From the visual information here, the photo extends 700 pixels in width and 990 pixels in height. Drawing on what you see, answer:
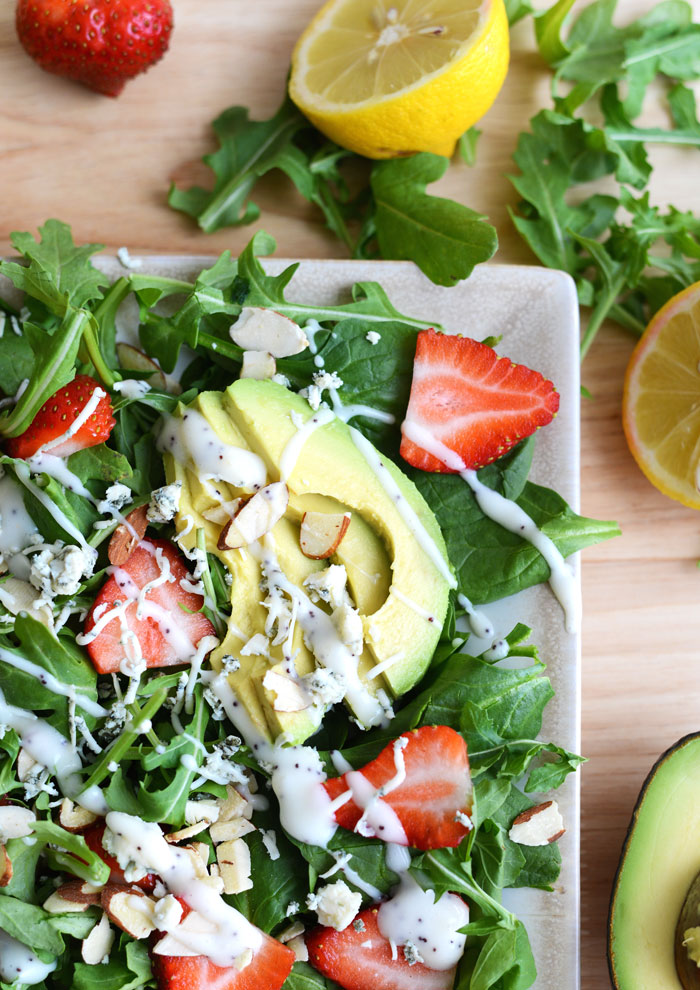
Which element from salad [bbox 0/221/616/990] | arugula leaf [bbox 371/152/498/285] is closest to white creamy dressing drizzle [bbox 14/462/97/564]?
salad [bbox 0/221/616/990]

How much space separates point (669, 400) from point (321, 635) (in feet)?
2.68

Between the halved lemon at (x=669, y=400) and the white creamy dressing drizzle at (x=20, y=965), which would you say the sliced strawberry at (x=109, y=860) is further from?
the halved lemon at (x=669, y=400)

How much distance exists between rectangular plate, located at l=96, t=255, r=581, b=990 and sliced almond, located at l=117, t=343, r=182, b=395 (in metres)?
0.14

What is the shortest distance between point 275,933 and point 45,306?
1069 millimetres

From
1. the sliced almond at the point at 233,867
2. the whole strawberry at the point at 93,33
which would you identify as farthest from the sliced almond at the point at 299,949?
the whole strawberry at the point at 93,33

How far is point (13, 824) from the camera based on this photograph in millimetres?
1281

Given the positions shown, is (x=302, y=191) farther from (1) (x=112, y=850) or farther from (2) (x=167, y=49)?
(1) (x=112, y=850)

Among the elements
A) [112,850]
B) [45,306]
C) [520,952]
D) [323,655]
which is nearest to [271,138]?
[45,306]

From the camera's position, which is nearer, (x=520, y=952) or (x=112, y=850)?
(x=112, y=850)

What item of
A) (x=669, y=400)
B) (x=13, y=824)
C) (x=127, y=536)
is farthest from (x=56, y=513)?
(x=669, y=400)

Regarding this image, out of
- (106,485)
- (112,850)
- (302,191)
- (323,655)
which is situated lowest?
(112,850)

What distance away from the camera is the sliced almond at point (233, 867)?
1.33 meters

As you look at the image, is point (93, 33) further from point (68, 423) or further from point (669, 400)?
point (669, 400)

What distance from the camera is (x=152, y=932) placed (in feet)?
4.28
